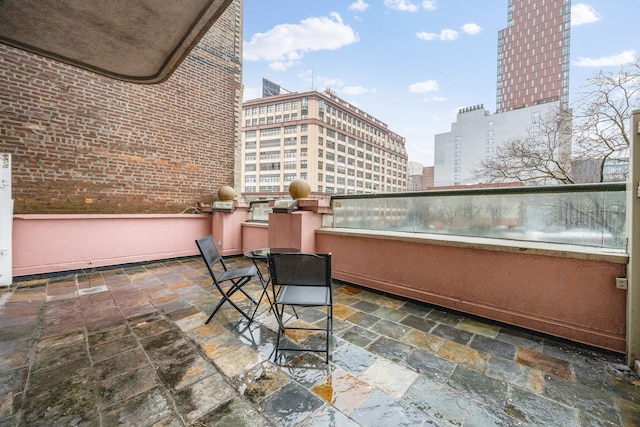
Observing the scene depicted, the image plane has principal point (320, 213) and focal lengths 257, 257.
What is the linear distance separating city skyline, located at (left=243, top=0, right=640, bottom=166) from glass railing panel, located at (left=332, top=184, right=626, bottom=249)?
91.5ft

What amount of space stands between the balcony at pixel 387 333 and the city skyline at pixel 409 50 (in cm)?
2838

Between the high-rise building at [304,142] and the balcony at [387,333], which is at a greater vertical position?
the high-rise building at [304,142]

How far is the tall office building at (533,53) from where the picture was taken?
54.9 metres

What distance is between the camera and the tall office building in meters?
54.9

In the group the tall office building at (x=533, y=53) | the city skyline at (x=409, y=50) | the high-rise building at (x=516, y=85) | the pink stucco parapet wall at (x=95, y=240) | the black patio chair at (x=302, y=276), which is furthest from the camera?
the tall office building at (x=533, y=53)

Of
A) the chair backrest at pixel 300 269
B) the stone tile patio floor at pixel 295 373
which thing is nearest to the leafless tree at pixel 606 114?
the stone tile patio floor at pixel 295 373

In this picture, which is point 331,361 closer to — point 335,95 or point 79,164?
point 79,164

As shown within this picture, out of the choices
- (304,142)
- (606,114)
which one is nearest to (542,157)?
(606,114)

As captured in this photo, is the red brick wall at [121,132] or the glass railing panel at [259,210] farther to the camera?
the glass railing panel at [259,210]

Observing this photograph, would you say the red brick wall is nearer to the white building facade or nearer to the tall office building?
the white building facade

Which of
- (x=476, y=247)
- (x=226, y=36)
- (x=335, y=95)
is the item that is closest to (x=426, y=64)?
(x=335, y=95)

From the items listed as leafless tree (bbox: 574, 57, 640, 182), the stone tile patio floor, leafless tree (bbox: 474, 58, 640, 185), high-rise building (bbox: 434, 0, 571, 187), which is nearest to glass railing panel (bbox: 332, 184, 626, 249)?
the stone tile patio floor

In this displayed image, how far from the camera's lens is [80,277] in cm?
433

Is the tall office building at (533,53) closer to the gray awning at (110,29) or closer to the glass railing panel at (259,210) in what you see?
the glass railing panel at (259,210)
